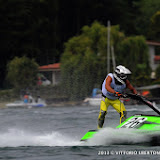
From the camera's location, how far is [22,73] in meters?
38.3

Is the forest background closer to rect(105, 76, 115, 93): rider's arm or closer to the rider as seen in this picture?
the rider

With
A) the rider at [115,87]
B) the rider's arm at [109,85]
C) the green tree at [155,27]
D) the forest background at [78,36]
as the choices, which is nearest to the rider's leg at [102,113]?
the rider at [115,87]

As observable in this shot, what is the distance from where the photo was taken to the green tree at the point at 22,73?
1495 inches

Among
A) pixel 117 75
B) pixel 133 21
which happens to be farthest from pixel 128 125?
pixel 133 21

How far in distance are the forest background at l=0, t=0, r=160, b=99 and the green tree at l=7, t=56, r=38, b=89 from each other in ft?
8.44

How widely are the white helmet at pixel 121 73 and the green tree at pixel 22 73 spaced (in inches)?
1098

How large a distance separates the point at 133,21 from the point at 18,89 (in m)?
25.0

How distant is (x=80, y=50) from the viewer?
3994cm

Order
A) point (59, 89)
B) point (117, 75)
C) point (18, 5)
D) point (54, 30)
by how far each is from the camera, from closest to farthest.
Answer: point (117, 75)
point (59, 89)
point (18, 5)
point (54, 30)

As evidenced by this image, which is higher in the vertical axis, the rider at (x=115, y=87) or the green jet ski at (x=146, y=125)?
the rider at (x=115, y=87)

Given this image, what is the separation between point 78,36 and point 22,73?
23.1 feet

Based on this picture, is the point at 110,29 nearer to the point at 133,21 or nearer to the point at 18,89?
the point at 18,89

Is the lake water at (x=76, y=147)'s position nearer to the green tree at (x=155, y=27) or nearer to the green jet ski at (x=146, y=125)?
the green jet ski at (x=146, y=125)

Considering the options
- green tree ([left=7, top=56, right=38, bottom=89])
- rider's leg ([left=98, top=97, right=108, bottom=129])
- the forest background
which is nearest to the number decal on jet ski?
rider's leg ([left=98, top=97, right=108, bottom=129])
